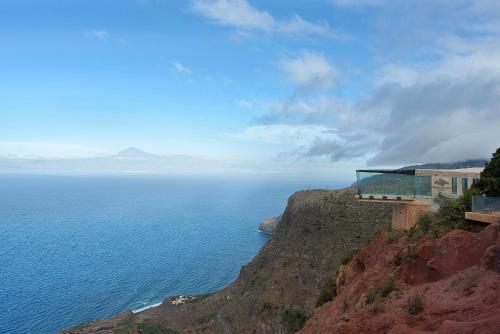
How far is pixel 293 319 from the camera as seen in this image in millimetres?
46625

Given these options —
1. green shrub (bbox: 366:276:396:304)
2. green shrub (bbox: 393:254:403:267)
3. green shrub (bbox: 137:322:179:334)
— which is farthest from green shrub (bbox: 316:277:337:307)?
green shrub (bbox: 137:322:179:334)

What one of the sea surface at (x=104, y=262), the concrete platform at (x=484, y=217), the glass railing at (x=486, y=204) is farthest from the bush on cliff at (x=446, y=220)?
the sea surface at (x=104, y=262)

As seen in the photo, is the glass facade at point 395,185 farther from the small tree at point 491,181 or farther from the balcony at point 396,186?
the small tree at point 491,181

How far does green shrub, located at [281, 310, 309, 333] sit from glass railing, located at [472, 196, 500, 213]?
1310 inches

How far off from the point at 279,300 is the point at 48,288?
46339 mm

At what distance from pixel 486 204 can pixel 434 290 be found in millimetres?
5411

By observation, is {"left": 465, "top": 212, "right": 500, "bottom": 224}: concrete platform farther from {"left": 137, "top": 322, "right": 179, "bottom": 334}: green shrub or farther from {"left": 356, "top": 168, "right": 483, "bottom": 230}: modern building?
{"left": 137, "top": 322, "right": 179, "bottom": 334}: green shrub

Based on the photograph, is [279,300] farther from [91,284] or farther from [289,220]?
[91,284]

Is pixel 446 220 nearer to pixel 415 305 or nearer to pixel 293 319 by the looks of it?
pixel 415 305

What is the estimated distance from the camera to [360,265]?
2048 centimetres

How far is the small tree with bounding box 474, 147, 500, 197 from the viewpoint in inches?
722

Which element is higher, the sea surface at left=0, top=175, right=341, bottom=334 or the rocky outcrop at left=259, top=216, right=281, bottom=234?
the rocky outcrop at left=259, top=216, right=281, bottom=234

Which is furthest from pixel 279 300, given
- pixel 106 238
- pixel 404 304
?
pixel 106 238

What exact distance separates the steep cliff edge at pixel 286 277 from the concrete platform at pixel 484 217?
3330 cm
